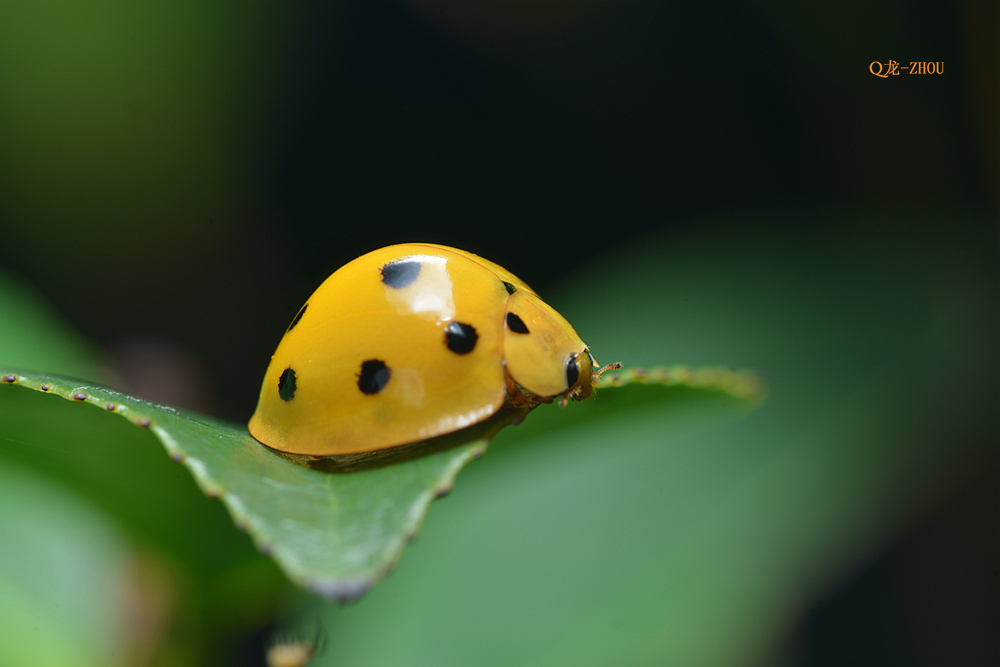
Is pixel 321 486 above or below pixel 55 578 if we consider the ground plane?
above

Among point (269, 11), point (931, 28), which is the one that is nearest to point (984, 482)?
point (931, 28)

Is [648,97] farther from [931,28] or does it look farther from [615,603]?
[615,603]

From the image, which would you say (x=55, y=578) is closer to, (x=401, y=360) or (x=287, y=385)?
(x=287, y=385)

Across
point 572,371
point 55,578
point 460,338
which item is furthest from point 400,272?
point 55,578

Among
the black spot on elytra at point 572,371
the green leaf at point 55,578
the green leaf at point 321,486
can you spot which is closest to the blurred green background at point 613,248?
the green leaf at point 55,578

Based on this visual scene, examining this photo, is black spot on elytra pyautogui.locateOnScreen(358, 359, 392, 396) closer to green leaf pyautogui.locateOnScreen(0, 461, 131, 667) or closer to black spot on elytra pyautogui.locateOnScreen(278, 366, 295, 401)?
black spot on elytra pyautogui.locateOnScreen(278, 366, 295, 401)
